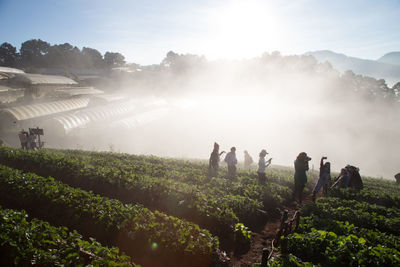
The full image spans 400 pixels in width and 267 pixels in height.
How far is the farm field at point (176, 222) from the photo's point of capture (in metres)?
5.83

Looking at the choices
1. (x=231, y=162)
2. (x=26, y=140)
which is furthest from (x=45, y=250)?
(x=26, y=140)

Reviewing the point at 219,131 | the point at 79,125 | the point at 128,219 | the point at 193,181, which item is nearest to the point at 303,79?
the point at 219,131

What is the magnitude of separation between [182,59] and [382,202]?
321ft

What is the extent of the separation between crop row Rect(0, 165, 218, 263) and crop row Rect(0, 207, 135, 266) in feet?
4.34

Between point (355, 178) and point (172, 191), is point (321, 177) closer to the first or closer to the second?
point (355, 178)

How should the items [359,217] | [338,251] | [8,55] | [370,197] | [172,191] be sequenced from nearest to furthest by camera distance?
[338,251]
[359,217]
[172,191]
[370,197]
[8,55]

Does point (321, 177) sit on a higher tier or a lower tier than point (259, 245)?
higher

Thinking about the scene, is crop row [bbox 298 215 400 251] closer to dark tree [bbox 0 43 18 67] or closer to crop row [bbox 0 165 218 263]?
crop row [bbox 0 165 218 263]

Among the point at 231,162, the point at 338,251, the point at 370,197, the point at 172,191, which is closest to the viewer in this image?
the point at 338,251

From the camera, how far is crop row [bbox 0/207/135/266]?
5.22 metres

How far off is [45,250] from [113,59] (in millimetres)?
101915

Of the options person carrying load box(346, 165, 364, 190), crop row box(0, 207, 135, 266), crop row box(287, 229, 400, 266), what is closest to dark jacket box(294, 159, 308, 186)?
person carrying load box(346, 165, 364, 190)

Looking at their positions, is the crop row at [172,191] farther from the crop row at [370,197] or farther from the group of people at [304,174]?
the crop row at [370,197]

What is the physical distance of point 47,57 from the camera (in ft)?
247
